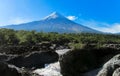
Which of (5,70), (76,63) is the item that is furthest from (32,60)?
(5,70)

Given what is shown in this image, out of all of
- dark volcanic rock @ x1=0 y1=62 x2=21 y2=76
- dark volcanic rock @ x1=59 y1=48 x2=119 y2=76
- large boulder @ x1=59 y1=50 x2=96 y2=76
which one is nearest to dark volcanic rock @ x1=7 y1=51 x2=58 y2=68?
dark volcanic rock @ x1=59 y1=48 x2=119 y2=76

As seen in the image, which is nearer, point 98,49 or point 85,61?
point 85,61

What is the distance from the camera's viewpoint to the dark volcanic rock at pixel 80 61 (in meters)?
27.6

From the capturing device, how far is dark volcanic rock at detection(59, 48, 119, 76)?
2762cm

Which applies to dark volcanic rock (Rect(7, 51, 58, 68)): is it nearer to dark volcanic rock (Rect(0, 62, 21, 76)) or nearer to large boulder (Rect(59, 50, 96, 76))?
large boulder (Rect(59, 50, 96, 76))

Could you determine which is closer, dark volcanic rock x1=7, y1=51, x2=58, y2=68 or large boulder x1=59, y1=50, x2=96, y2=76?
large boulder x1=59, y1=50, x2=96, y2=76

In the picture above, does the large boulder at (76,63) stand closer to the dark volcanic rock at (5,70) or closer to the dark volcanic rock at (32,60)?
the dark volcanic rock at (5,70)

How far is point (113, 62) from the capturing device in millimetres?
19422

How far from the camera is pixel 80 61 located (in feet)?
93.7

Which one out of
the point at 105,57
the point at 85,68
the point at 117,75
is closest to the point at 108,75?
the point at 117,75

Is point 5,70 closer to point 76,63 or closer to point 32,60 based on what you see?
point 76,63

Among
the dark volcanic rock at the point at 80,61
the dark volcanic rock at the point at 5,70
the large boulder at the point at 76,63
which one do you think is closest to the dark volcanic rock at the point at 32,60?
the dark volcanic rock at the point at 80,61

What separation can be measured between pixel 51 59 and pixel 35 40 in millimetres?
64881

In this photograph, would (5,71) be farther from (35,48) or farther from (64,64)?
(35,48)
